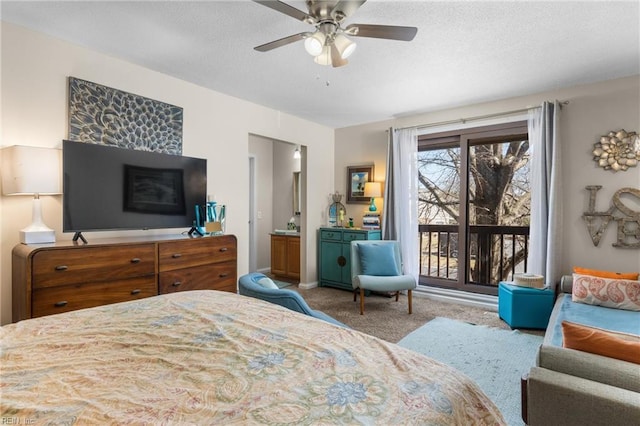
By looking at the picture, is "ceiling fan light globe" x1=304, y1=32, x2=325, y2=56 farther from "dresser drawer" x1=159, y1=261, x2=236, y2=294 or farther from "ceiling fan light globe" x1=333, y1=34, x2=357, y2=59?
"dresser drawer" x1=159, y1=261, x2=236, y2=294

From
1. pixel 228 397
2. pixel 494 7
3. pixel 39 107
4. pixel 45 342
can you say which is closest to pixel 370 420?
pixel 228 397

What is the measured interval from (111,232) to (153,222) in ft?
1.19

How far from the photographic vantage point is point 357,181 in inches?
203

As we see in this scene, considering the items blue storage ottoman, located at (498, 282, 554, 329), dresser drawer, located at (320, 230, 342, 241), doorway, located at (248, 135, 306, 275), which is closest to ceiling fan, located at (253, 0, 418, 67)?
blue storage ottoman, located at (498, 282, 554, 329)

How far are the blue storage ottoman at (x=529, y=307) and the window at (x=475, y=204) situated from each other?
90 centimetres

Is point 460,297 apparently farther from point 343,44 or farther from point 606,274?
point 343,44

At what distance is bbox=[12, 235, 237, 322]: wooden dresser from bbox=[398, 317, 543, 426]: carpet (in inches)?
Answer: 81.8

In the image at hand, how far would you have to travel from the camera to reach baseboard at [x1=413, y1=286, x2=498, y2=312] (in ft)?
13.1

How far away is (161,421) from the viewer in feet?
2.28

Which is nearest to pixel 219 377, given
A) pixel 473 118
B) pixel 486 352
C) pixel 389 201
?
pixel 486 352

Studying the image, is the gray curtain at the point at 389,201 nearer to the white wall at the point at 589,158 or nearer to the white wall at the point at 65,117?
the white wall at the point at 65,117

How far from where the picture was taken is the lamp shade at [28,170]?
2.17m

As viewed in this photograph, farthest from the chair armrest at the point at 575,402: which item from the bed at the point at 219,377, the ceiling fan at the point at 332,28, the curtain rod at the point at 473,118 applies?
the curtain rod at the point at 473,118

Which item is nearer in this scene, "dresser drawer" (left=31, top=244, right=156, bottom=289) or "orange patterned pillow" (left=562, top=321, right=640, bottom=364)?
"orange patterned pillow" (left=562, top=321, right=640, bottom=364)
